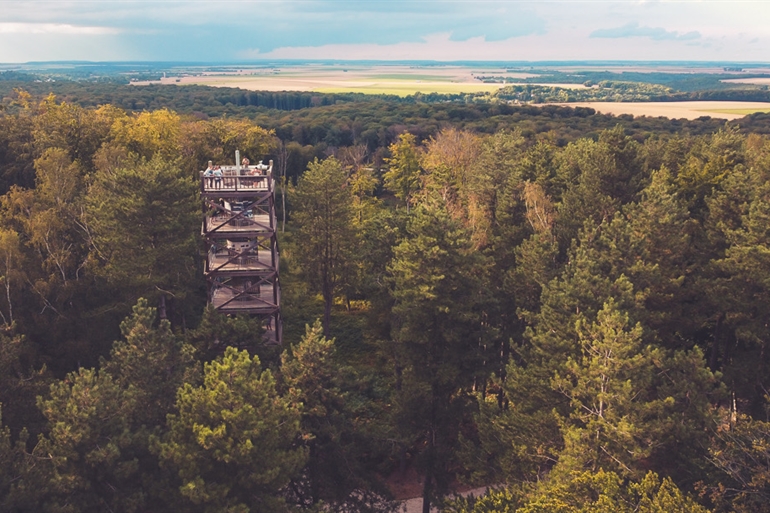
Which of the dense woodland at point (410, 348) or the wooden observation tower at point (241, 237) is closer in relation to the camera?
the dense woodland at point (410, 348)

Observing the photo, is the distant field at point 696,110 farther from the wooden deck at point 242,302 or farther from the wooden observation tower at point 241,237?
the wooden deck at point 242,302

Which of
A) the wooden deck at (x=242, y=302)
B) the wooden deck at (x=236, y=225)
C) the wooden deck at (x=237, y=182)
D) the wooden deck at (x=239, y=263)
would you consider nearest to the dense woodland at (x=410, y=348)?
the wooden deck at (x=236, y=225)

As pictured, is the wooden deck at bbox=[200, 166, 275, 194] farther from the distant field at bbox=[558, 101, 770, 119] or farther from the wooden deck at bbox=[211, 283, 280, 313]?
the distant field at bbox=[558, 101, 770, 119]

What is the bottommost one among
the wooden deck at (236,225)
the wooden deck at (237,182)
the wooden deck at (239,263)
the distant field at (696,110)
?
the wooden deck at (239,263)

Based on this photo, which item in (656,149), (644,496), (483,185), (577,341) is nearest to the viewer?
(644,496)

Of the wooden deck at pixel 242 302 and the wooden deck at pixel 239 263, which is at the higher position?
the wooden deck at pixel 239 263

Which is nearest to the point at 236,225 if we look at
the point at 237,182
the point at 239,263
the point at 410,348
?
the point at 239,263

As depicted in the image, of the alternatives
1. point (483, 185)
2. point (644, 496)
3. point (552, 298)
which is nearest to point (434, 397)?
point (552, 298)

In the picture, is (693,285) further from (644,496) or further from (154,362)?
(154,362)

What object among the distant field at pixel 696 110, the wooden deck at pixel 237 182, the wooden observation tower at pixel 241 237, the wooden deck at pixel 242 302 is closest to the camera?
the wooden deck at pixel 237 182
